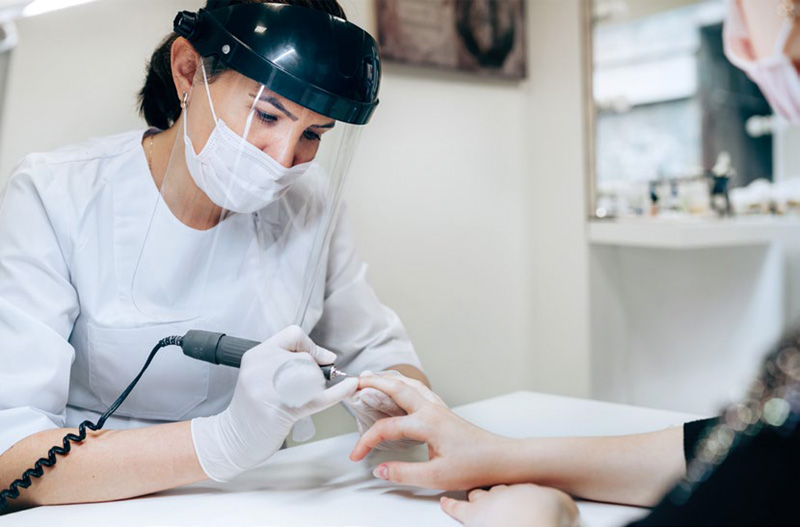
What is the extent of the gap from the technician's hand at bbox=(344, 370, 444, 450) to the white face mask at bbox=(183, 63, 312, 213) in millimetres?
309

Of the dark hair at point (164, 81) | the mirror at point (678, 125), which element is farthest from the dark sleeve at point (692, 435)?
the mirror at point (678, 125)

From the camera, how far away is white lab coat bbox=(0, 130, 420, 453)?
1021 mm

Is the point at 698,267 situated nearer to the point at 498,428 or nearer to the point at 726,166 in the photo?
the point at 726,166

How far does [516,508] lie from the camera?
2.86 feet

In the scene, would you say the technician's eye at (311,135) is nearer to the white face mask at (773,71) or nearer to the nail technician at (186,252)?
the nail technician at (186,252)

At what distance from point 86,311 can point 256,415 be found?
0.35 m

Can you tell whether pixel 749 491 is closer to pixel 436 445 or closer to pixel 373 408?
pixel 436 445

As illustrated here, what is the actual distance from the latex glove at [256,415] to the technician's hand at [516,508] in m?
0.23

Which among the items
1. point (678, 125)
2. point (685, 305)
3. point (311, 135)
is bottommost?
point (685, 305)

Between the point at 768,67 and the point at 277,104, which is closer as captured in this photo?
the point at 277,104

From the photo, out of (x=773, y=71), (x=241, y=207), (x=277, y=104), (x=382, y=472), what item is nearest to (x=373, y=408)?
(x=382, y=472)

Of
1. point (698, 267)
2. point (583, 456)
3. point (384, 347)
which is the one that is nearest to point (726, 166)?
point (698, 267)

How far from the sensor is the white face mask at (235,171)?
3.50ft

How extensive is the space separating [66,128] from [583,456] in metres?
0.92
